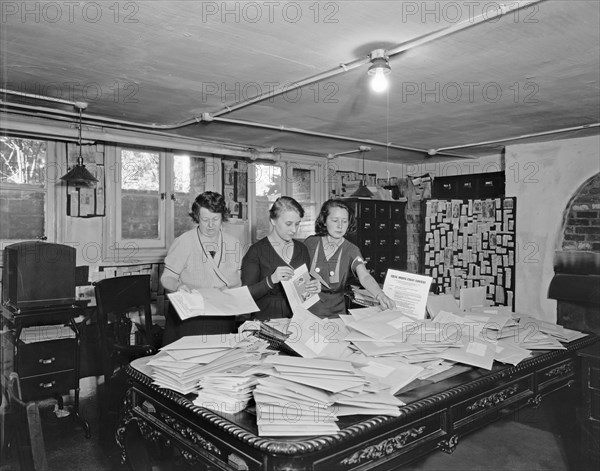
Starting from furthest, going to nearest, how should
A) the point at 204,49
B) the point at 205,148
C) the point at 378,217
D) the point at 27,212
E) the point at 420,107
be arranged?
the point at 378,217, the point at 205,148, the point at 27,212, the point at 420,107, the point at 204,49

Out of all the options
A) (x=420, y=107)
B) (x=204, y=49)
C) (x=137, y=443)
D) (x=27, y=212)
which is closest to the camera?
(x=137, y=443)

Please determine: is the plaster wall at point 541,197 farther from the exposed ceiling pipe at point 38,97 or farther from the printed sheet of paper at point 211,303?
the exposed ceiling pipe at point 38,97

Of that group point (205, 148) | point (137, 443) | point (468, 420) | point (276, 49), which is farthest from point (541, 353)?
point (205, 148)

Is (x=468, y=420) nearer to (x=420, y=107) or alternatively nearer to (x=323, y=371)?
(x=323, y=371)

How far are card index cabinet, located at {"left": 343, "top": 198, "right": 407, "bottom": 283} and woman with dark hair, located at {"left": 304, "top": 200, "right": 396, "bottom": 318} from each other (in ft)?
11.7

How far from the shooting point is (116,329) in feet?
11.6

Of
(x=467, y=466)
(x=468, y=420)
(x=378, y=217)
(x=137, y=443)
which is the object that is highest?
(x=378, y=217)

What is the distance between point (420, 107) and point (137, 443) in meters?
3.62

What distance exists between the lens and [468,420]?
1.85m

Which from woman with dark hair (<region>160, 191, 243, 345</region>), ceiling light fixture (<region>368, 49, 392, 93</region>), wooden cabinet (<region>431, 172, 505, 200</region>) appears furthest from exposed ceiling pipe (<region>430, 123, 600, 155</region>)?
woman with dark hair (<region>160, 191, 243, 345</region>)

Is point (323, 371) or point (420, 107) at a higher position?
point (420, 107)

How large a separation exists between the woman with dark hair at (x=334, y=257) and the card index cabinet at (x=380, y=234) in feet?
11.7

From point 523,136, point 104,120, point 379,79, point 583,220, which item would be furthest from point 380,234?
point 379,79

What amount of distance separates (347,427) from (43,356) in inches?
131
